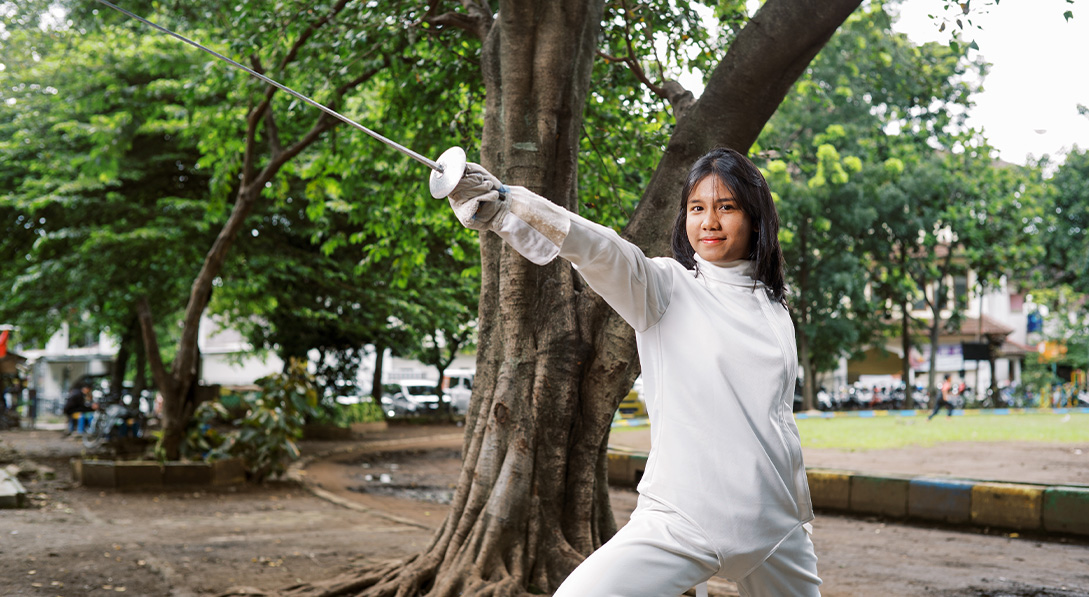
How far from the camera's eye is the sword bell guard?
1.98m

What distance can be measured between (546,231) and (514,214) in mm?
101

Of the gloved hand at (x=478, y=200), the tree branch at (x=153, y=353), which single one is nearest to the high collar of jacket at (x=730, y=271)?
the gloved hand at (x=478, y=200)

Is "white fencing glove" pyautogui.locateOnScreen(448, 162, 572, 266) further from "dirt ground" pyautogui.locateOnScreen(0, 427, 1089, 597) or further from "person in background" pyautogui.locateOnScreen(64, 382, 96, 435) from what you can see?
"person in background" pyautogui.locateOnScreen(64, 382, 96, 435)

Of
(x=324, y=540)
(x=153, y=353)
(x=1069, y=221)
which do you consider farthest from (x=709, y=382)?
(x=1069, y=221)

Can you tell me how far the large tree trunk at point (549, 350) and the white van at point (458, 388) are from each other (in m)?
26.3

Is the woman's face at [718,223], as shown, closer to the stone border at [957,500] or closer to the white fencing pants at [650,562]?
the white fencing pants at [650,562]

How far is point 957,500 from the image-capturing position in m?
8.68

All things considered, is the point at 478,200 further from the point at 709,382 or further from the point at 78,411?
the point at 78,411

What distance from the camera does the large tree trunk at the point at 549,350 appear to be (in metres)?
4.64

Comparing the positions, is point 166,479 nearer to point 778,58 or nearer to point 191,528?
point 191,528

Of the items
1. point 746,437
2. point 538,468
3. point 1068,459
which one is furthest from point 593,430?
point 1068,459

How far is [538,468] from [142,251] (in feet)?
35.1

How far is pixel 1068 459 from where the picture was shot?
1235 cm

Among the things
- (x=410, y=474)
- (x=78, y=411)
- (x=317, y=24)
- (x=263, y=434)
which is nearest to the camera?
(x=317, y=24)
